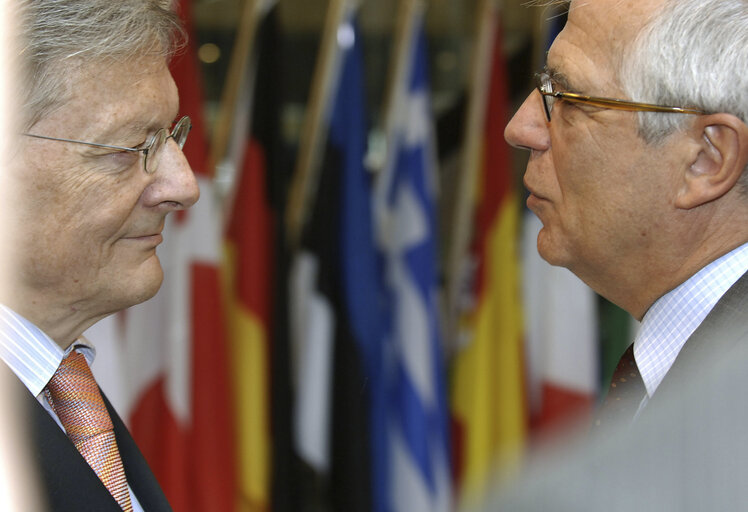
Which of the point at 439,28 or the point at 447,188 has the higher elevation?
the point at 439,28

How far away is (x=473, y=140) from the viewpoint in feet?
12.5

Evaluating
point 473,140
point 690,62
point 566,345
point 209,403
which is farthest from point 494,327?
point 690,62

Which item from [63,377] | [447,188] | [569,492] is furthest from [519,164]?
[569,492]

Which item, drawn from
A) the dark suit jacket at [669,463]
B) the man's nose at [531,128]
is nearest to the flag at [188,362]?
the man's nose at [531,128]

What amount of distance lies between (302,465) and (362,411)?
362 mm

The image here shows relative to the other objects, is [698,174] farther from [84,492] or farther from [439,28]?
[439,28]

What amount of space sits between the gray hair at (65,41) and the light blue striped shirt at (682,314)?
1.01m

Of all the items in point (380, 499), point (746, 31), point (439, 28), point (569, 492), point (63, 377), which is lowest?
point (380, 499)

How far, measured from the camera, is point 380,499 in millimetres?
3580

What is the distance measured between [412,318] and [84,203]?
2370mm

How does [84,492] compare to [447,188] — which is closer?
[84,492]

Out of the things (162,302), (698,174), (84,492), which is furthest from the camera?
(162,302)

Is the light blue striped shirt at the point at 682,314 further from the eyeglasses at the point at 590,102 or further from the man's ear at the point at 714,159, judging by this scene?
the eyeglasses at the point at 590,102

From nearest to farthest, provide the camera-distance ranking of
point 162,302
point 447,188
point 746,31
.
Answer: point 746,31, point 162,302, point 447,188
